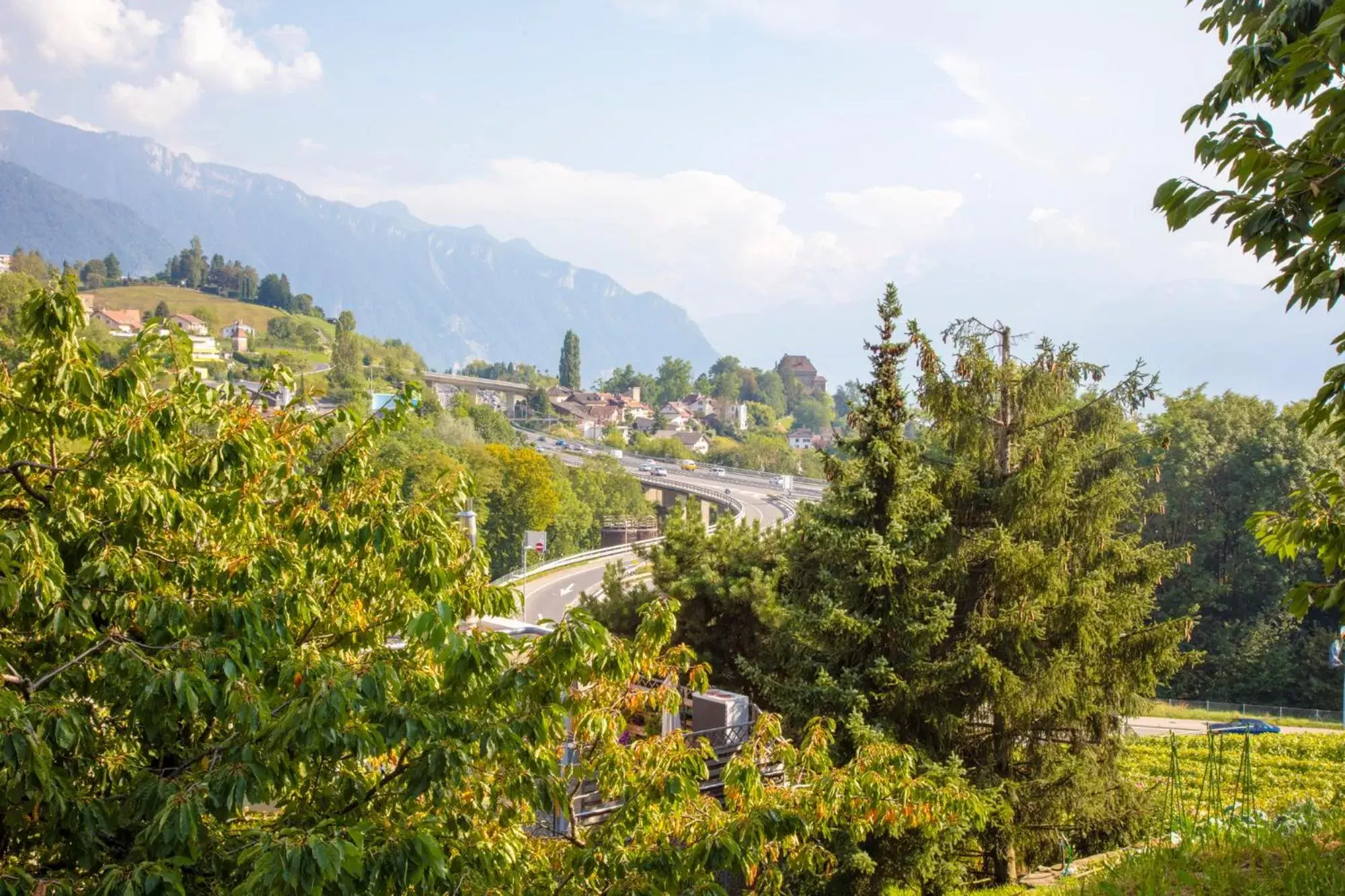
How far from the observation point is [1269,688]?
40469mm

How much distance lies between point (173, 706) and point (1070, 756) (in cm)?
1234

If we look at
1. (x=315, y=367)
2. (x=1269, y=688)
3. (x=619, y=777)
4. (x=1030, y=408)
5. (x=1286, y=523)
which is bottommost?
(x=1269, y=688)

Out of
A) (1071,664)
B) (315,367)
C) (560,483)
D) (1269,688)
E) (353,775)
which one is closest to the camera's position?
(353,775)

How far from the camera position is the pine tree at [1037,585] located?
1299 centimetres

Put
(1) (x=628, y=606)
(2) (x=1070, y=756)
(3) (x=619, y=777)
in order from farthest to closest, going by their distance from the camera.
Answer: (1) (x=628, y=606) < (2) (x=1070, y=756) < (3) (x=619, y=777)

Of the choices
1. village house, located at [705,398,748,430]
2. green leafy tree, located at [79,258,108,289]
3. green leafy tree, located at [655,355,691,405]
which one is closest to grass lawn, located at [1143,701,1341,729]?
village house, located at [705,398,748,430]

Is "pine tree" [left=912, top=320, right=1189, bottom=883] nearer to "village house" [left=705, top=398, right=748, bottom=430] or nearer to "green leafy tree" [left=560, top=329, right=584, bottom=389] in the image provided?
"village house" [left=705, top=398, right=748, bottom=430]

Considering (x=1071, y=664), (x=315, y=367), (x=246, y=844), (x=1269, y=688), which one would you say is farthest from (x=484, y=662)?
(x=315, y=367)

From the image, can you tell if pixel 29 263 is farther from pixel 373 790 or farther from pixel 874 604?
pixel 373 790

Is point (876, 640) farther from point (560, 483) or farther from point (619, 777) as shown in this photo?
point (560, 483)

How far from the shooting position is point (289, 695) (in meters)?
5.14

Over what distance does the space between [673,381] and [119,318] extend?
→ 9371 cm

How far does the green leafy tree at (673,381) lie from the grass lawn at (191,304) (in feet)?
198

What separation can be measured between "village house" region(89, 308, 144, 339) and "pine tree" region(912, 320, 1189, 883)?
364ft
